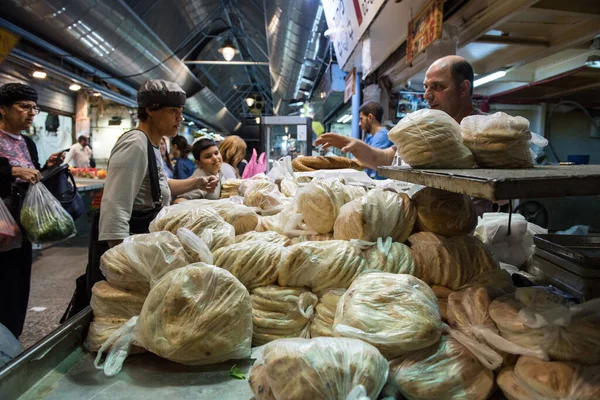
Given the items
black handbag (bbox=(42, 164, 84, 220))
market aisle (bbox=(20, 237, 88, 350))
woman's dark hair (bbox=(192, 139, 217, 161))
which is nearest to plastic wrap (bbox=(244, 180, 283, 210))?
woman's dark hair (bbox=(192, 139, 217, 161))

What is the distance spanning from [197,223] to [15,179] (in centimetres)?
258

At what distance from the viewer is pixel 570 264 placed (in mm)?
1314

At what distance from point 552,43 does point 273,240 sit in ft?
14.2

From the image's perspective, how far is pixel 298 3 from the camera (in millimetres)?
6309

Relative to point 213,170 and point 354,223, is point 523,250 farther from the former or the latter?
point 213,170

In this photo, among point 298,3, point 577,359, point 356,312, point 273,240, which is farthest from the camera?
point 298,3

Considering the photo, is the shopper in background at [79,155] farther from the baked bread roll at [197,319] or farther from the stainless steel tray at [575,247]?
the stainless steel tray at [575,247]

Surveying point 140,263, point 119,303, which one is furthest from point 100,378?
point 140,263

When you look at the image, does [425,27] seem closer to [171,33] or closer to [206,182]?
[206,182]

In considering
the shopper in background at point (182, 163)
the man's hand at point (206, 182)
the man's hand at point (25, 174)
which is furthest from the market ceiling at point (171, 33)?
the man's hand at point (206, 182)

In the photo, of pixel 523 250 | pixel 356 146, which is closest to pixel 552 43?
pixel 356 146

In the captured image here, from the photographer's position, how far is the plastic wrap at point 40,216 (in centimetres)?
318

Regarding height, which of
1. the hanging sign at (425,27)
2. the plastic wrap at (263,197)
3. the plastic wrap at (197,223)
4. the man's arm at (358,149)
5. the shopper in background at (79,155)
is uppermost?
the hanging sign at (425,27)

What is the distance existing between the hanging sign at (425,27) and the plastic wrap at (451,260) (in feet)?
8.14
